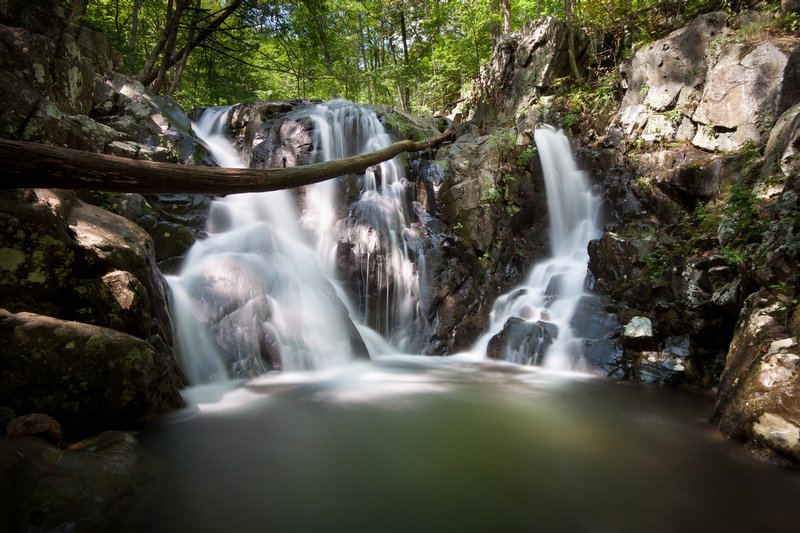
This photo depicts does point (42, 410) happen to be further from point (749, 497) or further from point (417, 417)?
point (749, 497)

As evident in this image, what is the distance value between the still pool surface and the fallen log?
223 cm

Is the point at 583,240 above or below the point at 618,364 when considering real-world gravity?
above

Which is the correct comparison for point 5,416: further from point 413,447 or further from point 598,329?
point 598,329

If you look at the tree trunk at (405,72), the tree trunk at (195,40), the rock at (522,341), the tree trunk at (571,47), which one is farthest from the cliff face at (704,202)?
the tree trunk at (195,40)

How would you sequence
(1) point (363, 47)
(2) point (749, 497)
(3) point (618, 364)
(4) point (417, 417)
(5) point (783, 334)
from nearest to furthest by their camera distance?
(2) point (749, 497)
(5) point (783, 334)
(4) point (417, 417)
(3) point (618, 364)
(1) point (363, 47)

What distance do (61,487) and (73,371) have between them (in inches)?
49.8

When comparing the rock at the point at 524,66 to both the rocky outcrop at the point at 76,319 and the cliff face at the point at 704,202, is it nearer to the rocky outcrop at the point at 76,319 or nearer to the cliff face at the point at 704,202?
the cliff face at the point at 704,202

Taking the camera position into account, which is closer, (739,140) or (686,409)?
(686,409)

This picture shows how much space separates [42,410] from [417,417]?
11.4ft

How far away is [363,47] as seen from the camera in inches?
832

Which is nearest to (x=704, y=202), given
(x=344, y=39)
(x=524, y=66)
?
(x=524, y=66)

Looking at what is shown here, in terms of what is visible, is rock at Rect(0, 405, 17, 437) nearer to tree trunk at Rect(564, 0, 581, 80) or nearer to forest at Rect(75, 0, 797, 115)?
forest at Rect(75, 0, 797, 115)

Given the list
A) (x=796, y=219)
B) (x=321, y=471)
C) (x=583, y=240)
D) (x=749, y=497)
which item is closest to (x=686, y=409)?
(x=749, y=497)

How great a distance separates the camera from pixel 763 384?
389cm
